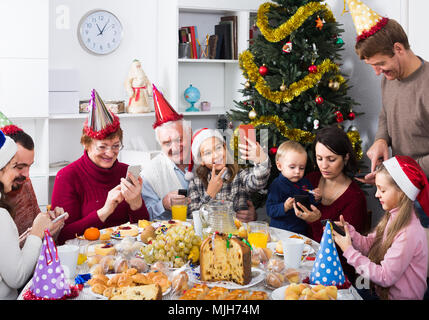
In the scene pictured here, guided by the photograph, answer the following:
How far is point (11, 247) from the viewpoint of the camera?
1.69m

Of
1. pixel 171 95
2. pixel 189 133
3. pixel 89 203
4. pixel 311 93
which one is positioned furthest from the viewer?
pixel 171 95

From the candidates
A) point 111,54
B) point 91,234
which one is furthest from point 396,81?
point 111,54

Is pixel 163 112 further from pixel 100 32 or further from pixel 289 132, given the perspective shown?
pixel 100 32

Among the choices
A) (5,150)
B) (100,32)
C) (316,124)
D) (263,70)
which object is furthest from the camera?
(100,32)

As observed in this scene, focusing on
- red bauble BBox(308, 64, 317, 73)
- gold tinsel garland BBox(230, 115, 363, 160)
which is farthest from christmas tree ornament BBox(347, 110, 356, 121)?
red bauble BBox(308, 64, 317, 73)

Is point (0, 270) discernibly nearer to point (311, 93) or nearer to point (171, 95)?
point (311, 93)

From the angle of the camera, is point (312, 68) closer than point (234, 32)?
Yes

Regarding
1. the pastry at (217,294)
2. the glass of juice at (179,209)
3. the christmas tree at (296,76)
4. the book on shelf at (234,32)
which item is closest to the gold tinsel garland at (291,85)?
the christmas tree at (296,76)

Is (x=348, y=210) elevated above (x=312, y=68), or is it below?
below

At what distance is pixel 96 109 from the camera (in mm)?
2707

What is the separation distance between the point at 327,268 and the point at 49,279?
860mm

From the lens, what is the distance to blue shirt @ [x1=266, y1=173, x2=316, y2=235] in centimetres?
295
